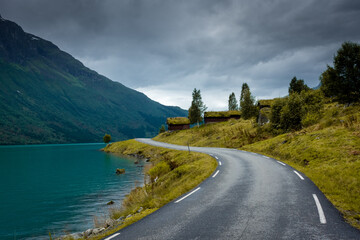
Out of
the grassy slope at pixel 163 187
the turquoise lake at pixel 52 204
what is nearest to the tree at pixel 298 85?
the grassy slope at pixel 163 187

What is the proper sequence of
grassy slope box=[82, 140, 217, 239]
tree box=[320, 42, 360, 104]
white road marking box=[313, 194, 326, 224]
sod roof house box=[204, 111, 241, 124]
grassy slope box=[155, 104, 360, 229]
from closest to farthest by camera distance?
1. white road marking box=[313, 194, 326, 224]
2. grassy slope box=[155, 104, 360, 229]
3. grassy slope box=[82, 140, 217, 239]
4. tree box=[320, 42, 360, 104]
5. sod roof house box=[204, 111, 241, 124]

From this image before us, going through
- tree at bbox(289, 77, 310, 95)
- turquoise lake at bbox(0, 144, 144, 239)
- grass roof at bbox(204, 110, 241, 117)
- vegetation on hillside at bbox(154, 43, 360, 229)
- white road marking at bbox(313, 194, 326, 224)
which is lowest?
turquoise lake at bbox(0, 144, 144, 239)

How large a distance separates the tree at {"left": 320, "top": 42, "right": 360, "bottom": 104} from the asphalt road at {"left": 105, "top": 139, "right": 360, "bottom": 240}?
2251 centimetres

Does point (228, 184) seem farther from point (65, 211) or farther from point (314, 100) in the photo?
point (314, 100)

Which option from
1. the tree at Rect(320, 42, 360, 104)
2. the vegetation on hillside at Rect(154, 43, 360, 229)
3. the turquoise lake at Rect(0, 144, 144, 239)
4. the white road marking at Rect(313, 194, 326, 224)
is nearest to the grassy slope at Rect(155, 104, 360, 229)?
the vegetation on hillside at Rect(154, 43, 360, 229)

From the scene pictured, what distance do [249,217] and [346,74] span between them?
29.1 m

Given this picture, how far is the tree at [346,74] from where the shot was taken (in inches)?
1022

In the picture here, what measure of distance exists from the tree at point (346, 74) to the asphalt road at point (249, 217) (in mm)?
22513

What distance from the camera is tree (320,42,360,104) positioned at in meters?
26.0

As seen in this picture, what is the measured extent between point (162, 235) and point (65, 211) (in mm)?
14672

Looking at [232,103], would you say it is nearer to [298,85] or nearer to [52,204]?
[298,85]

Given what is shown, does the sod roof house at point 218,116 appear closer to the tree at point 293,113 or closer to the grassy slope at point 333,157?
the tree at point 293,113

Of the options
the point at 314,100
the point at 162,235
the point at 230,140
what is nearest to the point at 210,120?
the point at 230,140

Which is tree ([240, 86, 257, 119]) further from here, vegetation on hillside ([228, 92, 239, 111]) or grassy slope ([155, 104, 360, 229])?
vegetation on hillside ([228, 92, 239, 111])
